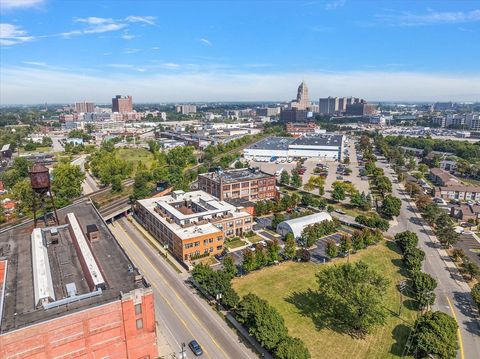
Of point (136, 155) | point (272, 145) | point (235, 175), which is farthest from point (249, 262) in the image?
point (136, 155)

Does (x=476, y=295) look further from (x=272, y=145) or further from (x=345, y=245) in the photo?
(x=272, y=145)

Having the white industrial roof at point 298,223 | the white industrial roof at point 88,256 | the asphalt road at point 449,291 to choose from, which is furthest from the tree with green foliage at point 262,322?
the white industrial roof at point 298,223

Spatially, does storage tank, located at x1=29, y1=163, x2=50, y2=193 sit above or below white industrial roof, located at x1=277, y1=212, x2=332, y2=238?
above

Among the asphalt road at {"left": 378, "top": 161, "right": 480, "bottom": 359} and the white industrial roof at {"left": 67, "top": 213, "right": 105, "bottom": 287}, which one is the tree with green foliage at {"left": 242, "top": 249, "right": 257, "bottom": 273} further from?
the asphalt road at {"left": 378, "top": 161, "right": 480, "bottom": 359}

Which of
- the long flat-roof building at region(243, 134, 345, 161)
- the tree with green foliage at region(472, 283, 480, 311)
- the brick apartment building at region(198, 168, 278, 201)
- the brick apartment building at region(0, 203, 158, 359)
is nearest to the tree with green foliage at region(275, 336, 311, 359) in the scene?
the brick apartment building at region(0, 203, 158, 359)

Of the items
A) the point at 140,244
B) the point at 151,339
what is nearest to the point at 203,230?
the point at 140,244

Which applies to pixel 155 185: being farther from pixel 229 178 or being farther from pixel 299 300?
pixel 299 300
